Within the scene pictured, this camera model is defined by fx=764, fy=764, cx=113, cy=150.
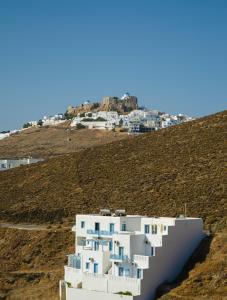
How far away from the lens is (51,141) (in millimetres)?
134750

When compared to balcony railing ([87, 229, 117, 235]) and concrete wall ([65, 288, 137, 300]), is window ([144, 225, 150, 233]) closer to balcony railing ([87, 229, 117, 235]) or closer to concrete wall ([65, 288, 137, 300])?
balcony railing ([87, 229, 117, 235])

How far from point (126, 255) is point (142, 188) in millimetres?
19986

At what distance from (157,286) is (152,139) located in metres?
34.7

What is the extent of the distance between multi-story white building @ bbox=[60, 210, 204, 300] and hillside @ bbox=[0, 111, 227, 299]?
2.97 ft

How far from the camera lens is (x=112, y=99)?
191m

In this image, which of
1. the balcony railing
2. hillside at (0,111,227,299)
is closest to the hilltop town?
hillside at (0,111,227,299)

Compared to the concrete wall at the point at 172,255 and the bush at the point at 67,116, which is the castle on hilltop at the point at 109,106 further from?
the concrete wall at the point at 172,255

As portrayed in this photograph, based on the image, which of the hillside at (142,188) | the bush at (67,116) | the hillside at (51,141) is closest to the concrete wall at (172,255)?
the hillside at (142,188)

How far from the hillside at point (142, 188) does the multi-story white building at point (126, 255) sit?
907 mm

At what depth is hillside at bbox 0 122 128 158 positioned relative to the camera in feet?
394

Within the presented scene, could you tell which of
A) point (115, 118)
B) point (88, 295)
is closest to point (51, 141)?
point (115, 118)

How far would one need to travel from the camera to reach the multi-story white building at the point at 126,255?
34.8 meters

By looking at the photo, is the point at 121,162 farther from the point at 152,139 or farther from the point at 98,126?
the point at 98,126

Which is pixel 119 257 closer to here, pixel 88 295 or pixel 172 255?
pixel 88 295
